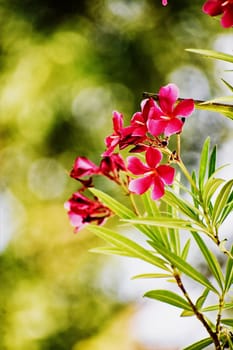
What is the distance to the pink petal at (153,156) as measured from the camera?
26.6 inches

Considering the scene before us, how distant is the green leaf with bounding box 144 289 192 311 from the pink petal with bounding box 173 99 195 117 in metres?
0.26

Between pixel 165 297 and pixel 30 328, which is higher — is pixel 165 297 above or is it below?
below

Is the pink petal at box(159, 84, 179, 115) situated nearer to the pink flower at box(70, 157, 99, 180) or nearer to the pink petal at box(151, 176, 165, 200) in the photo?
the pink petal at box(151, 176, 165, 200)

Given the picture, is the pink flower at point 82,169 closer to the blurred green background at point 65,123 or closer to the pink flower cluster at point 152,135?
the pink flower cluster at point 152,135

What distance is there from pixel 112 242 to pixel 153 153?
181 millimetres

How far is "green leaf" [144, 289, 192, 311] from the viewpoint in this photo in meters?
0.77

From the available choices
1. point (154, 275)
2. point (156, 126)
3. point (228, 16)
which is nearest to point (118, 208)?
point (154, 275)

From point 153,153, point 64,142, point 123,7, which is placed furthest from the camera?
point 123,7

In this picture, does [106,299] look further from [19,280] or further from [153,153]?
[153,153]

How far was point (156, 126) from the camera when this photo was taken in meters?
0.63

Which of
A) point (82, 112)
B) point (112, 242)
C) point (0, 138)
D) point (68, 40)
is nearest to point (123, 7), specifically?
point (68, 40)

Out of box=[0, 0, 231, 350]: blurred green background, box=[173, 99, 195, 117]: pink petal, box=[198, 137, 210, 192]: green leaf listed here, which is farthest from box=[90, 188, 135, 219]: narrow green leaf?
box=[0, 0, 231, 350]: blurred green background

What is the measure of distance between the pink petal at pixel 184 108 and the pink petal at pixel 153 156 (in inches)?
2.3

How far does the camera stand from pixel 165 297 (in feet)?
2.56
